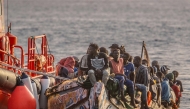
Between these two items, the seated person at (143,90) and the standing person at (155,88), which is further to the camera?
the standing person at (155,88)

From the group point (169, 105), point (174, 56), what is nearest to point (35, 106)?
point (169, 105)

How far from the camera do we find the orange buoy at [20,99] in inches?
690

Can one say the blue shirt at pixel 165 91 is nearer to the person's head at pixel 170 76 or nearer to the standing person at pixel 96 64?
the person's head at pixel 170 76

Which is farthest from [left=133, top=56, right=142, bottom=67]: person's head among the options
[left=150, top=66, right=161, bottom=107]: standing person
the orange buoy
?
the orange buoy

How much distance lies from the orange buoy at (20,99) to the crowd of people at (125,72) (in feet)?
4.66

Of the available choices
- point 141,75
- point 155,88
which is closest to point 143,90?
point 141,75

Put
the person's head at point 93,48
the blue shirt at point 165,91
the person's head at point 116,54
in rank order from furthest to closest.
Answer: the blue shirt at point 165,91 < the person's head at point 116,54 < the person's head at point 93,48

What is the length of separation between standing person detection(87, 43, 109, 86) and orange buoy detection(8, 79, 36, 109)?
171 centimetres

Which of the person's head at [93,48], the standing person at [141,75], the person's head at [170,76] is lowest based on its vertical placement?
the person's head at [170,76]

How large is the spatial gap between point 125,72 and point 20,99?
10.5 ft

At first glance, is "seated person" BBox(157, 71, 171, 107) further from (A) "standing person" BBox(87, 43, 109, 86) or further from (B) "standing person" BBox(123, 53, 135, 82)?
(A) "standing person" BBox(87, 43, 109, 86)

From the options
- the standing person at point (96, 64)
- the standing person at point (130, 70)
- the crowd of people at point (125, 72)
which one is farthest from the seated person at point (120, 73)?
the standing person at point (96, 64)

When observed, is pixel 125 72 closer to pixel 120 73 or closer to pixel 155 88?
pixel 120 73

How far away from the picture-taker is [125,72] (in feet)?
62.6
